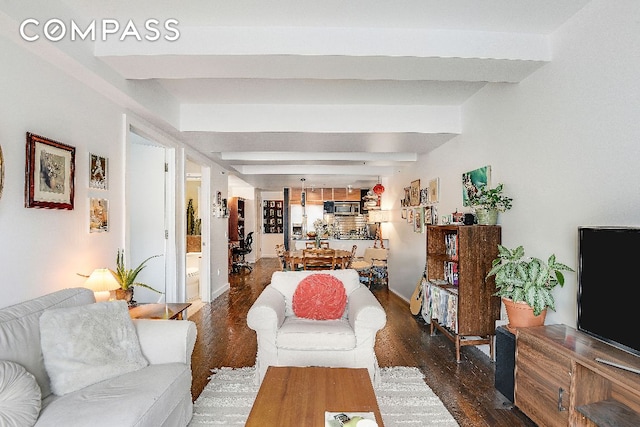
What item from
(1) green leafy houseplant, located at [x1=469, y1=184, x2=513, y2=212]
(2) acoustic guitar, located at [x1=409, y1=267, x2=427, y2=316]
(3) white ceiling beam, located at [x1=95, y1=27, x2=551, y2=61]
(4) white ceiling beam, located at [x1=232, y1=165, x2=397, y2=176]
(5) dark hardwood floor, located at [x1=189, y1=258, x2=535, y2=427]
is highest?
(3) white ceiling beam, located at [x1=95, y1=27, x2=551, y2=61]

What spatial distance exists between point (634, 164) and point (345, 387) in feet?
6.48

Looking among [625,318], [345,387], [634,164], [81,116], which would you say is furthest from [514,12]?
[81,116]

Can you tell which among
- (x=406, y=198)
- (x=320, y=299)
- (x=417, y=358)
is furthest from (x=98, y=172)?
(x=406, y=198)

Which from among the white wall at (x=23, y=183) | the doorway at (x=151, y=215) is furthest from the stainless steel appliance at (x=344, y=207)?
the white wall at (x=23, y=183)

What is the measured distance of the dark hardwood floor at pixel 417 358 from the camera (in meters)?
2.59

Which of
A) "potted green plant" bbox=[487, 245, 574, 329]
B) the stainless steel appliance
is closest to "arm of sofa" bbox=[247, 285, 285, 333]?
"potted green plant" bbox=[487, 245, 574, 329]

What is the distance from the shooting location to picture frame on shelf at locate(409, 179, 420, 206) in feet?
19.8

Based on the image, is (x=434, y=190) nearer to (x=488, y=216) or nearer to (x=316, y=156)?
(x=488, y=216)

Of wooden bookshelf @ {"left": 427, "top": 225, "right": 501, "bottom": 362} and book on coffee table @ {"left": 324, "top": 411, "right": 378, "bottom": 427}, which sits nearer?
book on coffee table @ {"left": 324, "top": 411, "right": 378, "bottom": 427}

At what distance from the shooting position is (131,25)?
256 cm

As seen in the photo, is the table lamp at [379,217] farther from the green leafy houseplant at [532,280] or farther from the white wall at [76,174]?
the white wall at [76,174]

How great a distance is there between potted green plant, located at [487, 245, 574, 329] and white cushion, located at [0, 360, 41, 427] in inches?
108

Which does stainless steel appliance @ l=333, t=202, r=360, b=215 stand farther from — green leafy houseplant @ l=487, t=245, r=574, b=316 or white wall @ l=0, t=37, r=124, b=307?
green leafy houseplant @ l=487, t=245, r=574, b=316

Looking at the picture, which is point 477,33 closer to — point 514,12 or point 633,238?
point 514,12
